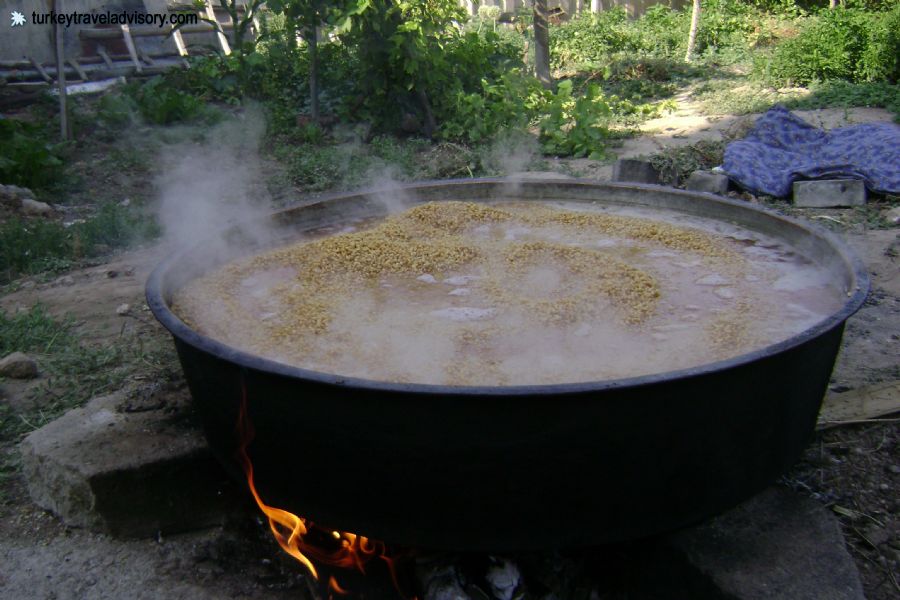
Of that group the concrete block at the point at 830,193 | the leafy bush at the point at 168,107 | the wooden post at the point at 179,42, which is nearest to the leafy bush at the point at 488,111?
the leafy bush at the point at 168,107

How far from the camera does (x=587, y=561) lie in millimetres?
2246

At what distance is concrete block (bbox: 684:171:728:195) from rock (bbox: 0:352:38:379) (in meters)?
5.42

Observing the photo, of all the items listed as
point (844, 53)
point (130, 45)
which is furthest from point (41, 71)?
point (844, 53)

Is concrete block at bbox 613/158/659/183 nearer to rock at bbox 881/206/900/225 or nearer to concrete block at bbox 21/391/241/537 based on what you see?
rock at bbox 881/206/900/225

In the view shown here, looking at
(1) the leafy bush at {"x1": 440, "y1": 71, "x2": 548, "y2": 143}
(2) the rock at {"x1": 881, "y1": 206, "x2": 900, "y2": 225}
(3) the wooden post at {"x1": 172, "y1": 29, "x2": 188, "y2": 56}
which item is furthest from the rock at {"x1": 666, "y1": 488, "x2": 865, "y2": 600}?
(3) the wooden post at {"x1": 172, "y1": 29, "x2": 188, "y2": 56}

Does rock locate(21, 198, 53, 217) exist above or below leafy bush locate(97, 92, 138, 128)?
below

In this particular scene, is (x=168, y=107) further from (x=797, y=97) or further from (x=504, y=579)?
(x=797, y=97)

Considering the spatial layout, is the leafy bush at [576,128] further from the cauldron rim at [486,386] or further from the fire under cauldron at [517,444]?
the fire under cauldron at [517,444]

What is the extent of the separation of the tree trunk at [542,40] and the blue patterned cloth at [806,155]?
392 cm

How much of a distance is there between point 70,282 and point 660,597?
13.7 feet

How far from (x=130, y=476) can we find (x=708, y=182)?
5.69 m

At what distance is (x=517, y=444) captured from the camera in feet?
5.42

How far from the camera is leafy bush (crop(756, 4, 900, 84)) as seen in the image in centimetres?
1095

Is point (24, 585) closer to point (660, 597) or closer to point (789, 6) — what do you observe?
point (660, 597)
